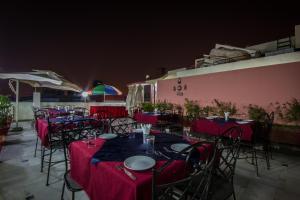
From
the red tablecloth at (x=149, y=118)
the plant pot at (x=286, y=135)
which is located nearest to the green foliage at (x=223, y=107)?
the plant pot at (x=286, y=135)

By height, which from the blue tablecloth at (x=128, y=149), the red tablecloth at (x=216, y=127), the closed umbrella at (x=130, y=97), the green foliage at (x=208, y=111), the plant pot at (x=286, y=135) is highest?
the closed umbrella at (x=130, y=97)

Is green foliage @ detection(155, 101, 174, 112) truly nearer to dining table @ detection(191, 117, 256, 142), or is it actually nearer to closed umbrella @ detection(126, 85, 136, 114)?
dining table @ detection(191, 117, 256, 142)

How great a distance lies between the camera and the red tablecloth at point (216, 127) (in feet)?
10.9

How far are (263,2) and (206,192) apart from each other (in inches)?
331

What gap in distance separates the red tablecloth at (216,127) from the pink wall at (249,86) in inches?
87.2

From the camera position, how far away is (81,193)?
2289mm

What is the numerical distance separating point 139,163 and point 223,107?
18.5 feet

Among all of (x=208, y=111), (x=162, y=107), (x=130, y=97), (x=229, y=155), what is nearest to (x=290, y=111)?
(x=208, y=111)

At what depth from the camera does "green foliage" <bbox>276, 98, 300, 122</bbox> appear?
14.3 ft

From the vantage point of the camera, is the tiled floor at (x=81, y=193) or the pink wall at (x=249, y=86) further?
the pink wall at (x=249, y=86)

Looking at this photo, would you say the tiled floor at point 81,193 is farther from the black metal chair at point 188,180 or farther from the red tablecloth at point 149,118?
the red tablecloth at point 149,118

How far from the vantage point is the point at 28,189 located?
93.1 inches

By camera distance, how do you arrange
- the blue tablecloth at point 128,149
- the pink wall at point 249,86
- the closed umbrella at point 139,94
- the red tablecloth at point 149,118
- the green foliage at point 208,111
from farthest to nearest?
the closed umbrella at point 139,94 < the green foliage at point 208,111 < the red tablecloth at point 149,118 < the pink wall at point 249,86 < the blue tablecloth at point 128,149

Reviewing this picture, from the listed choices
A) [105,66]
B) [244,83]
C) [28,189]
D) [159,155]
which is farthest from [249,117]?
[105,66]
